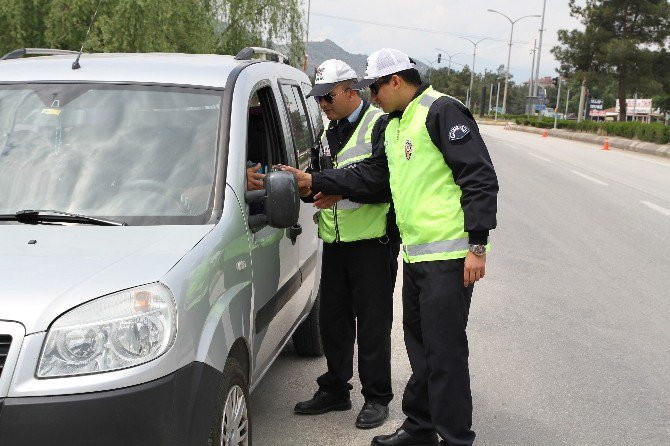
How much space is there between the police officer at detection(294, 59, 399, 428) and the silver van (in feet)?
0.69

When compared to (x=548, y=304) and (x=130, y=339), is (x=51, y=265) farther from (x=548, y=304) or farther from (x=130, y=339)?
(x=548, y=304)

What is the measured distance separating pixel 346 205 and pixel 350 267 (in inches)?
13.2

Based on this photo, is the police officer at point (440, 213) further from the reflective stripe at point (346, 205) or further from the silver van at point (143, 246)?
the silver van at point (143, 246)

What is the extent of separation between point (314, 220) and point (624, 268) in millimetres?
4914

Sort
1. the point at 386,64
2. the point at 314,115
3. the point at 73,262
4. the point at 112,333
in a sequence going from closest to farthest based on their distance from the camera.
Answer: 1. the point at 112,333
2. the point at 73,262
3. the point at 386,64
4. the point at 314,115

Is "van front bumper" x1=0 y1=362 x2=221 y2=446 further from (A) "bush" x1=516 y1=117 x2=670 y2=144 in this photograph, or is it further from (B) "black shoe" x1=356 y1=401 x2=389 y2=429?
(A) "bush" x1=516 y1=117 x2=670 y2=144

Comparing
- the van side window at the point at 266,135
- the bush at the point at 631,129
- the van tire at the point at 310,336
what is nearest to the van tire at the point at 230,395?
the van side window at the point at 266,135

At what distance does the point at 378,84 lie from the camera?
3.94 metres

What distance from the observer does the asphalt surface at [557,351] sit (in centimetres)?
447

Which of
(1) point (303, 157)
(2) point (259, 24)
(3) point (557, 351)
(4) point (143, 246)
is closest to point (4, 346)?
(4) point (143, 246)

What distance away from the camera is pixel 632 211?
521 inches

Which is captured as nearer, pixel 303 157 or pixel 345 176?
pixel 345 176

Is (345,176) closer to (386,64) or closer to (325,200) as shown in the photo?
(325,200)

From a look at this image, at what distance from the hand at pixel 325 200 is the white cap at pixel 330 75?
1.71ft
